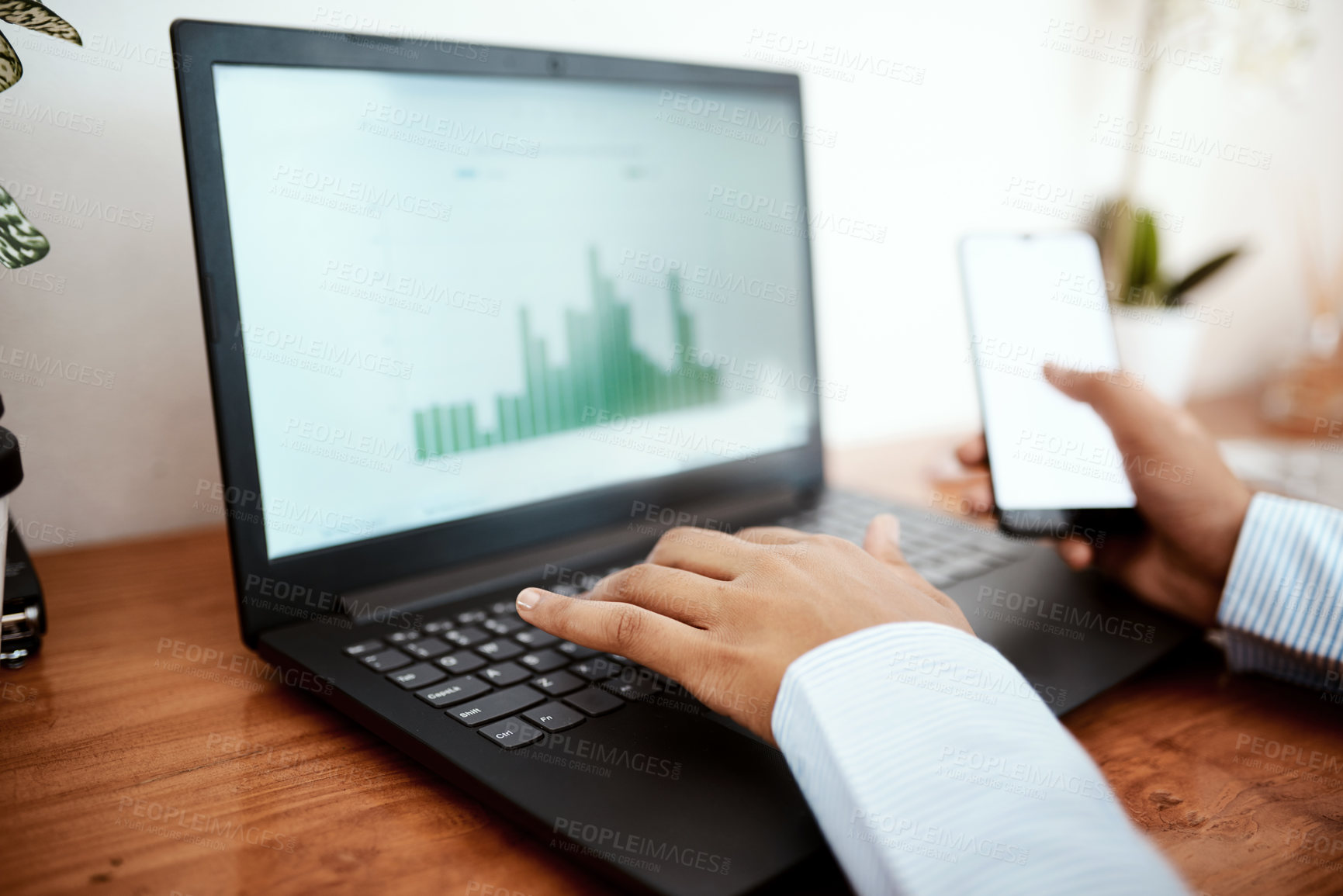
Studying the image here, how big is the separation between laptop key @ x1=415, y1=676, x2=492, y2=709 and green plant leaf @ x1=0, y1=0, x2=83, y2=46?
1.15 feet

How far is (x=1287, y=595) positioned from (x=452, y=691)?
19.7 inches

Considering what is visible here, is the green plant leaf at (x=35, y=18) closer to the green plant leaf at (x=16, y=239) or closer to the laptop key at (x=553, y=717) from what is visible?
the green plant leaf at (x=16, y=239)

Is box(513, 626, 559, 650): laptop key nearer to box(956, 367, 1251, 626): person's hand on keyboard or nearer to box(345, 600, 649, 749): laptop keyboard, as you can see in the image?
box(345, 600, 649, 749): laptop keyboard

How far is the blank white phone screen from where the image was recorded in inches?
26.2

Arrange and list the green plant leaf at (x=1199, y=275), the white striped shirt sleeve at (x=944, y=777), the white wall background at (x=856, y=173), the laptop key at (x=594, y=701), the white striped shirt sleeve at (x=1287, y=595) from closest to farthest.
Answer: the white striped shirt sleeve at (x=944, y=777)
the laptop key at (x=594, y=701)
the white striped shirt sleeve at (x=1287, y=595)
the white wall background at (x=856, y=173)
the green plant leaf at (x=1199, y=275)

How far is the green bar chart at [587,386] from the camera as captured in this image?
1.82 feet

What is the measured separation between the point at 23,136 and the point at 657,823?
0.62 meters

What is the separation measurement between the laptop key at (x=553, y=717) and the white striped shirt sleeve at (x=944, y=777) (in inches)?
3.9

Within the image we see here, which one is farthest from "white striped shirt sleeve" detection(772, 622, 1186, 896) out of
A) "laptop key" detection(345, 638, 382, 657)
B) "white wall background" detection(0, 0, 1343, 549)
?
"white wall background" detection(0, 0, 1343, 549)

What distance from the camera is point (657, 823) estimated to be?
1.10 ft

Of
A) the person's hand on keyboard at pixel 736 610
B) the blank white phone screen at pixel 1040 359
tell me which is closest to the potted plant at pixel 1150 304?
the blank white phone screen at pixel 1040 359

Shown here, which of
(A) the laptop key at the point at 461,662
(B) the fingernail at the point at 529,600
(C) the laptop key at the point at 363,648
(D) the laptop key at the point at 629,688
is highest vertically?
(B) the fingernail at the point at 529,600

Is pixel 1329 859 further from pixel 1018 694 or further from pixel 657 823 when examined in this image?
pixel 657 823

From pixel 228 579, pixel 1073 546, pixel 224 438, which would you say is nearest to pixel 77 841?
pixel 224 438
